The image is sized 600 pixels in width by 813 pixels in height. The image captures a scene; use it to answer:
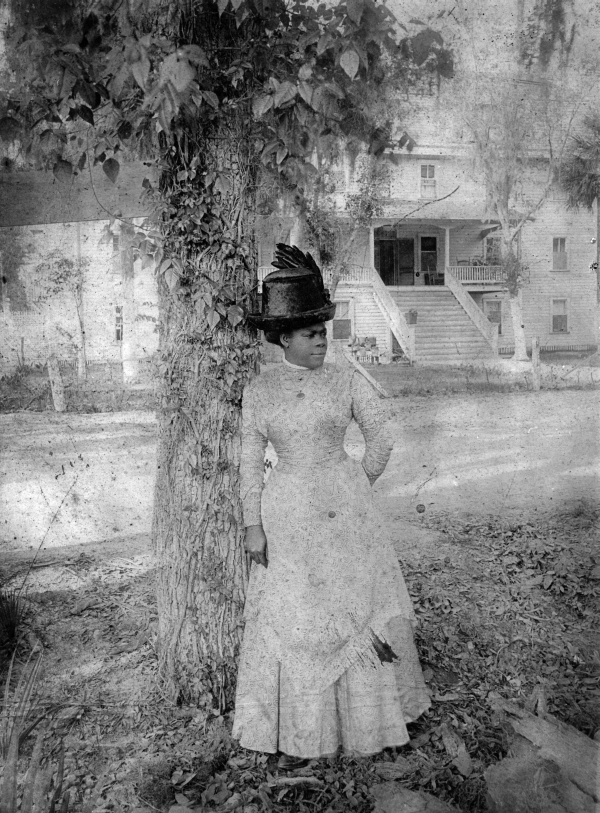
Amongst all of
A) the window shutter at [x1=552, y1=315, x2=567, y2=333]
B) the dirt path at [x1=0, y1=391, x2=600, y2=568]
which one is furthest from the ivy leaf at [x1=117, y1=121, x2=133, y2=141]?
the window shutter at [x1=552, y1=315, x2=567, y2=333]

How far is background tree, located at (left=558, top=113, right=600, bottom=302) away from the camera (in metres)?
4.26

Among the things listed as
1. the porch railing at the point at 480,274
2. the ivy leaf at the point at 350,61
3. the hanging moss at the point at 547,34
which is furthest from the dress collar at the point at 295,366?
the hanging moss at the point at 547,34

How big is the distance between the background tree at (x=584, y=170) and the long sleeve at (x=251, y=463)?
2897mm

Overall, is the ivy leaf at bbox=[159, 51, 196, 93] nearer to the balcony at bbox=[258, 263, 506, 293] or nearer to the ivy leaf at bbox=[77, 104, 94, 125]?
the ivy leaf at bbox=[77, 104, 94, 125]

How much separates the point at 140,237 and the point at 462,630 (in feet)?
9.02

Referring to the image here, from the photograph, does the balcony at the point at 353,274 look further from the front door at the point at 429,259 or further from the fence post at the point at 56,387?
the fence post at the point at 56,387

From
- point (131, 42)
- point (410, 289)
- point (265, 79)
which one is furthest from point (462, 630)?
point (131, 42)

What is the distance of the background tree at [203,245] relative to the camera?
285 cm

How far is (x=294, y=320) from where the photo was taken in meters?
2.57

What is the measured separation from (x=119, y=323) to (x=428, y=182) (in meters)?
2.25

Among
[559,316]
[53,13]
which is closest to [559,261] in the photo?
[559,316]

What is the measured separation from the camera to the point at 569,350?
460 cm

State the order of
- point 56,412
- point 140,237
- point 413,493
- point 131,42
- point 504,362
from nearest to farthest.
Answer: point 131,42, point 140,237, point 56,412, point 504,362, point 413,493

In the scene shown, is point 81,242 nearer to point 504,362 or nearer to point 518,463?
point 504,362
